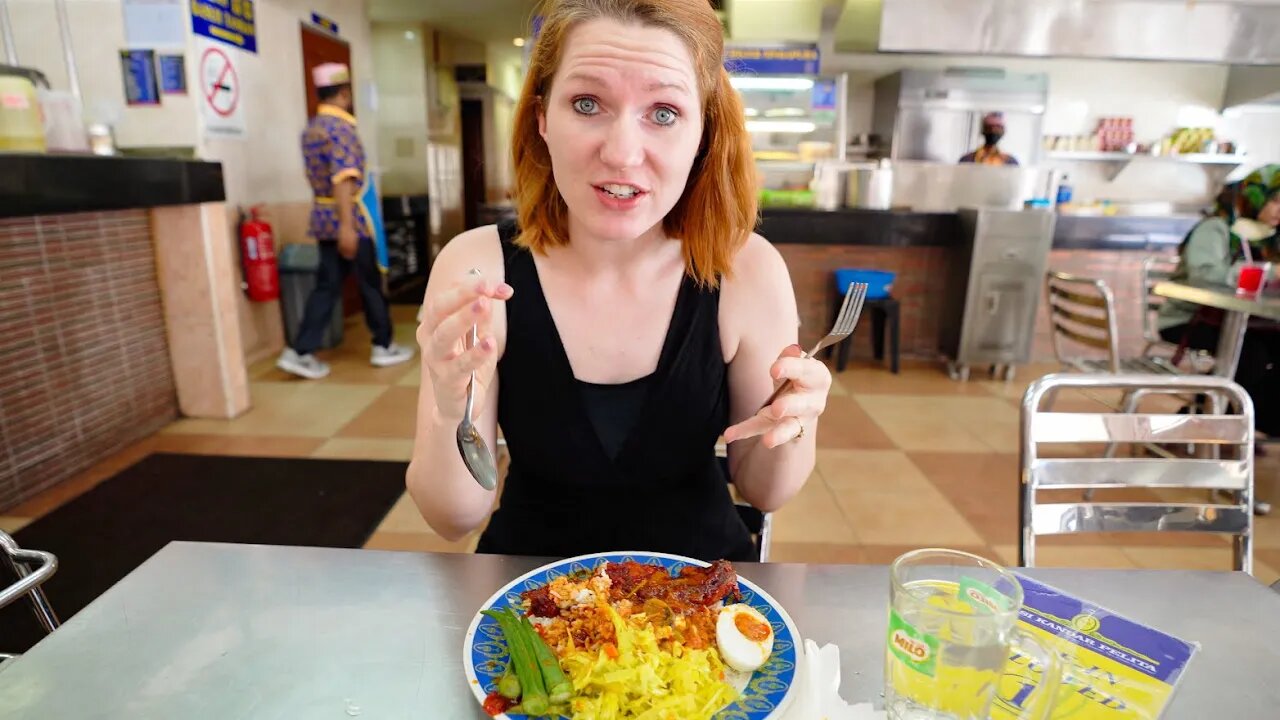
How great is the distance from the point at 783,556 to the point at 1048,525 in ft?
4.31

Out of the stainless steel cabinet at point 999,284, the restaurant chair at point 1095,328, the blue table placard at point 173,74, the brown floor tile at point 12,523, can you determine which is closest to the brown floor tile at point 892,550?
the restaurant chair at point 1095,328

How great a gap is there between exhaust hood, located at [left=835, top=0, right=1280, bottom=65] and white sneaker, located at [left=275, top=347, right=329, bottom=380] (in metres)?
4.44

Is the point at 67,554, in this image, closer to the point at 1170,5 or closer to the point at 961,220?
the point at 961,220

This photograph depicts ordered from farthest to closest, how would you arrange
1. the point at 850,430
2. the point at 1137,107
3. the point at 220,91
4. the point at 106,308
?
the point at 1137,107
the point at 220,91
the point at 850,430
the point at 106,308

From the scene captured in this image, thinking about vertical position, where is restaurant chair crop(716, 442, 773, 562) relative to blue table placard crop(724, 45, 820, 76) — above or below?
below

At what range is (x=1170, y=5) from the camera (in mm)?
5113

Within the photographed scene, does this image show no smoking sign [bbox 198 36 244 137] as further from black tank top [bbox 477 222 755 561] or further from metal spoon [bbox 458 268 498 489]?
A: metal spoon [bbox 458 268 498 489]

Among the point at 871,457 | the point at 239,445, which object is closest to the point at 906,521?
the point at 871,457

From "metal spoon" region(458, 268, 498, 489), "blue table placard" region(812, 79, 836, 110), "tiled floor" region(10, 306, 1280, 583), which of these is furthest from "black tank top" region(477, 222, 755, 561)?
"blue table placard" region(812, 79, 836, 110)

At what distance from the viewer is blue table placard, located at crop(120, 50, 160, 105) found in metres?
4.07

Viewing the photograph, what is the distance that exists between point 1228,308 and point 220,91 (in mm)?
5328

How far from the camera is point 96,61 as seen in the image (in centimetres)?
Answer: 407

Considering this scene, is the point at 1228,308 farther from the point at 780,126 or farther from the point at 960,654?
the point at 780,126

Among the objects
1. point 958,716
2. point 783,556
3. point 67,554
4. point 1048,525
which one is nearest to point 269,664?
point 958,716
